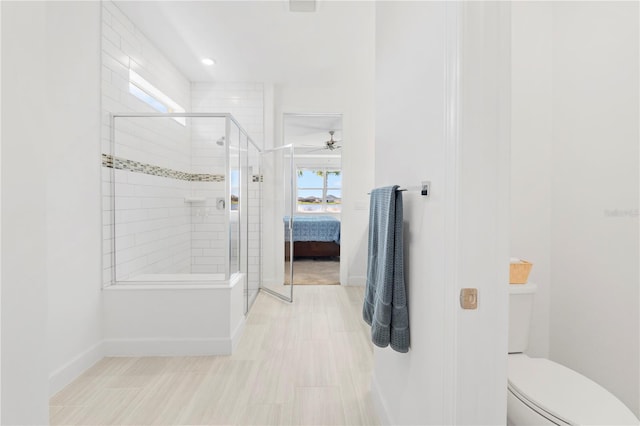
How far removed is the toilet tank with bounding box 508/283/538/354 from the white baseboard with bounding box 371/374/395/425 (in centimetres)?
70

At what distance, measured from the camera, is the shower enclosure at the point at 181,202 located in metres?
2.60

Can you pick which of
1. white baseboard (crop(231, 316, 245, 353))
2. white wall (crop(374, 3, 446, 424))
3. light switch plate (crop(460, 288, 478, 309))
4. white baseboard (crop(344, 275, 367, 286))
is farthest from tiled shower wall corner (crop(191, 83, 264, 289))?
light switch plate (crop(460, 288, 478, 309))

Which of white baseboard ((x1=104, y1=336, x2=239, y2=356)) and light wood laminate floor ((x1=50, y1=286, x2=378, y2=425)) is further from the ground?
white baseboard ((x1=104, y1=336, x2=239, y2=356))

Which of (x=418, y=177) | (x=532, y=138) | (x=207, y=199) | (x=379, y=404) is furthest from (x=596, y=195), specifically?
(x=207, y=199)

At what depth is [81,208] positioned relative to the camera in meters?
2.21

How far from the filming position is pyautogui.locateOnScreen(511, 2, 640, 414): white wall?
1.63 metres

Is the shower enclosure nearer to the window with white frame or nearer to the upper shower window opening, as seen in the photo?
the upper shower window opening

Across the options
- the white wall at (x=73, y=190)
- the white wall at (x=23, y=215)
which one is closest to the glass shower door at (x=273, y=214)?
the white wall at (x=73, y=190)

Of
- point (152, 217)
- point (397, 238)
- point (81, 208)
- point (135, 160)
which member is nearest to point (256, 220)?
point (152, 217)

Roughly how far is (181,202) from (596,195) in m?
3.39

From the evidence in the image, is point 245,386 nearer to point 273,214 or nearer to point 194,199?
point 194,199

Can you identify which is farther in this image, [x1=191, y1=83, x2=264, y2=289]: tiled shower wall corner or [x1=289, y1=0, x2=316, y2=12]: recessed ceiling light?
[x1=191, y1=83, x2=264, y2=289]: tiled shower wall corner

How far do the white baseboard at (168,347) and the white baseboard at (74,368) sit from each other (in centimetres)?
9

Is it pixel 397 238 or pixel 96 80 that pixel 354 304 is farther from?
pixel 96 80
